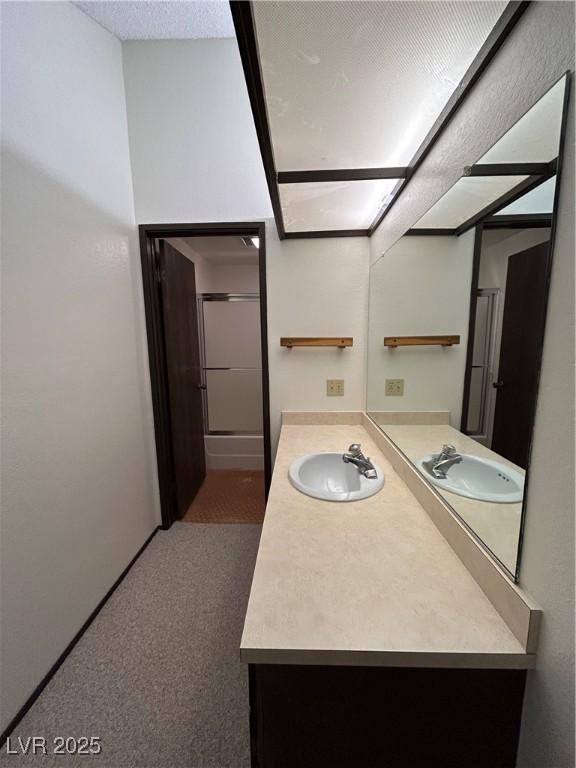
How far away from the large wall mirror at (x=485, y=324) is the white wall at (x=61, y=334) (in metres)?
1.49

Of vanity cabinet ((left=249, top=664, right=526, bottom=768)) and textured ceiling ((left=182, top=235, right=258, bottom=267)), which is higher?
textured ceiling ((left=182, top=235, right=258, bottom=267))

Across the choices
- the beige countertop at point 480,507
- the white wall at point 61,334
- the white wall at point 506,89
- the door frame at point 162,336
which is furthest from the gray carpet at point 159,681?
the white wall at point 506,89

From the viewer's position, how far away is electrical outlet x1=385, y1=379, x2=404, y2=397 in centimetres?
139

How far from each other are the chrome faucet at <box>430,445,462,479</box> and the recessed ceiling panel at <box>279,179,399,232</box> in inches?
42.9

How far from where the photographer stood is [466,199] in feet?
2.71

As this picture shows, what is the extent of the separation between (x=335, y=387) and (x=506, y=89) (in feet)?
4.62

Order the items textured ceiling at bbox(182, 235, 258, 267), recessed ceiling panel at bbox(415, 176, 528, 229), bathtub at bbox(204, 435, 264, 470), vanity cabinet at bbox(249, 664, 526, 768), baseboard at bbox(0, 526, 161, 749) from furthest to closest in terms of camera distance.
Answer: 1. bathtub at bbox(204, 435, 264, 470)
2. textured ceiling at bbox(182, 235, 258, 267)
3. baseboard at bbox(0, 526, 161, 749)
4. recessed ceiling panel at bbox(415, 176, 528, 229)
5. vanity cabinet at bbox(249, 664, 526, 768)

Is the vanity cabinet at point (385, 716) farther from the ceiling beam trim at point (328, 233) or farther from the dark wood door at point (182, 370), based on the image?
the ceiling beam trim at point (328, 233)

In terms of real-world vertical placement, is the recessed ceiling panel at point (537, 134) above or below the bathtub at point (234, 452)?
above

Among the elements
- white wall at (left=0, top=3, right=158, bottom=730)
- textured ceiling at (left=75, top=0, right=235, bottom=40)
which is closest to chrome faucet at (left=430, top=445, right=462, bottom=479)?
white wall at (left=0, top=3, right=158, bottom=730)

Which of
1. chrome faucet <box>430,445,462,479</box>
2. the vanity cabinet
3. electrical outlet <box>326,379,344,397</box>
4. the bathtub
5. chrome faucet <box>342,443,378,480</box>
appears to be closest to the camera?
the vanity cabinet

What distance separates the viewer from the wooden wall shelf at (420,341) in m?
0.99

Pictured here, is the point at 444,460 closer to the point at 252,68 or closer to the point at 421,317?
the point at 421,317

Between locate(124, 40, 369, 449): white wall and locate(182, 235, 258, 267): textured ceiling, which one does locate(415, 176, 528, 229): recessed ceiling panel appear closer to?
locate(124, 40, 369, 449): white wall
